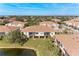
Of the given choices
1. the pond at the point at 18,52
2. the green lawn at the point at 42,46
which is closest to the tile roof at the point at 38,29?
the green lawn at the point at 42,46

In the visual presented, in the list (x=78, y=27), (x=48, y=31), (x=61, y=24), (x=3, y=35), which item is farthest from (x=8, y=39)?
(x=78, y=27)

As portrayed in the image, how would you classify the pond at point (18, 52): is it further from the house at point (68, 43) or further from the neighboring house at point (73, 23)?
the neighboring house at point (73, 23)

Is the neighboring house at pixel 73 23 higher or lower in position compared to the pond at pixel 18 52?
higher

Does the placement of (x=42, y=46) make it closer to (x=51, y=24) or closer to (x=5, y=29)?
(x=51, y=24)

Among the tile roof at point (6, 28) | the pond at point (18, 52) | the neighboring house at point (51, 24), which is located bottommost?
the pond at point (18, 52)

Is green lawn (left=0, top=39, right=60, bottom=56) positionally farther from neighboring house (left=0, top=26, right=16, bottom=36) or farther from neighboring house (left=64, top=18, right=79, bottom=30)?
neighboring house (left=64, top=18, right=79, bottom=30)

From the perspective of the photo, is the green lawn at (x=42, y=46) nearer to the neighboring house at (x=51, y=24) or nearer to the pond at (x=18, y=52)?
the pond at (x=18, y=52)

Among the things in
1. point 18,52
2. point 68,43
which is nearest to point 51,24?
point 68,43
